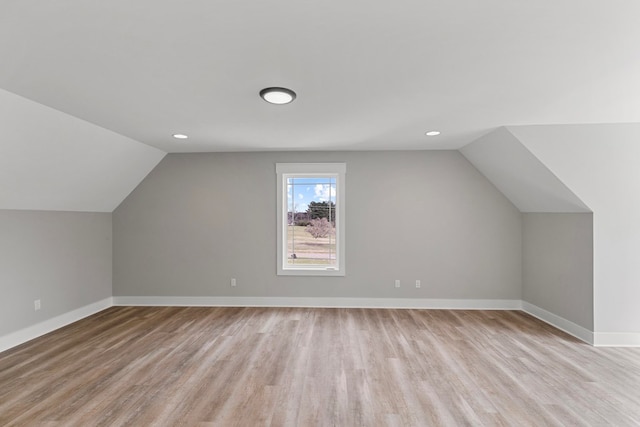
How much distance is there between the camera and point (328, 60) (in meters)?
1.92

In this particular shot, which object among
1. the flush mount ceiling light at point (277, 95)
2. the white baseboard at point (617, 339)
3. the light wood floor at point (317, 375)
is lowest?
the light wood floor at point (317, 375)

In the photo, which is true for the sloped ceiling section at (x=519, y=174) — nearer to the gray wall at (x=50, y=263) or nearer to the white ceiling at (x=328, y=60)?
the white ceiling at (x=328, y=60)

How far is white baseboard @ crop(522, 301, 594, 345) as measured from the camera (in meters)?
3.44

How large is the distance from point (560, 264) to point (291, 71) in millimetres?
3918

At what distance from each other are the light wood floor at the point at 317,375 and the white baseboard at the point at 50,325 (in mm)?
147

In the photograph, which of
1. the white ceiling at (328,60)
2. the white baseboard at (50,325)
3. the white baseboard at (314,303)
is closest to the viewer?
the white ceiling at (328,60)

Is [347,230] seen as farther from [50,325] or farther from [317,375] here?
[50,325]

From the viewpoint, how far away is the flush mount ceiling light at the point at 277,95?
7.68 feet

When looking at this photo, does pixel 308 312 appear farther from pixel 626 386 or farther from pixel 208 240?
pixel 626 386

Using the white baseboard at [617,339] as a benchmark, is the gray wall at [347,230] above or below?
above

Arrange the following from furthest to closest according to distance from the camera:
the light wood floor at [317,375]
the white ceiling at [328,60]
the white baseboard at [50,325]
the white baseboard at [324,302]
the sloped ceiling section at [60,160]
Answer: the white baseboard at [324,302] < the white baseboard at [50,325] < the sloped ceiling section at [60,160] < the light wood floor at [317,375] < the white ceiling at [328,60]

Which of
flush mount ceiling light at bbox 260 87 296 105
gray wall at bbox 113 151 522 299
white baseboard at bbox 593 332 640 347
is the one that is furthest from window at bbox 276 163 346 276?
white baseboard at bbox 593 332 640 347

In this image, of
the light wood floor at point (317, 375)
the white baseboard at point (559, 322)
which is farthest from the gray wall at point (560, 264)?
the light wood floor at point (317, 375)

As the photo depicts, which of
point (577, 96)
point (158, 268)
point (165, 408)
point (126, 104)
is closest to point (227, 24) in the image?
point (126, 104)
